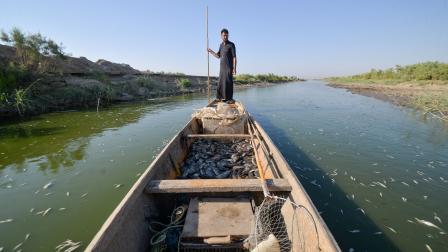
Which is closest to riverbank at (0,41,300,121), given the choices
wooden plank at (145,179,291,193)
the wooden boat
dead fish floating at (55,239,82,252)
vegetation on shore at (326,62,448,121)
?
dead fish floating at (55,239,82,252)

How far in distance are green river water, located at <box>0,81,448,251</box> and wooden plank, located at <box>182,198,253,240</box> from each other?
58.2 inches

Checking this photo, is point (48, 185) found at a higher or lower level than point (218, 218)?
lower

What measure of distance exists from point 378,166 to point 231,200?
4.52 m

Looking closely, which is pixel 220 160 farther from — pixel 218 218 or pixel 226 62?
pixel 226 62

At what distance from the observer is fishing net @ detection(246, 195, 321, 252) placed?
195 cm

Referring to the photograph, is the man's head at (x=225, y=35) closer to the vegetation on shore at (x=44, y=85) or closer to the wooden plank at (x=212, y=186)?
the wooden plank at (x=212, y=186)

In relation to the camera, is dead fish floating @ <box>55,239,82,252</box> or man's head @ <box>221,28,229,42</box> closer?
dead fish floating @ <box>55,239,82,252</box>

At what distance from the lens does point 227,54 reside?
24.1 feet

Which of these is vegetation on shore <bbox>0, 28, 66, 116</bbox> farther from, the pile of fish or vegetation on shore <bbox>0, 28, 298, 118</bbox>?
the pile of fish

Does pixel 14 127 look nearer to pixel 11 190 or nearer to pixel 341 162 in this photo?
pixel 11 190

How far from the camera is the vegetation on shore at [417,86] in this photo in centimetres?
1436

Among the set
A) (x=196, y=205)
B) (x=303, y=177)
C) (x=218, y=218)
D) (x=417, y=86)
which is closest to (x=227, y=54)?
(x=303, y=177)

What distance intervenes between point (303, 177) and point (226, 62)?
14.3 feet

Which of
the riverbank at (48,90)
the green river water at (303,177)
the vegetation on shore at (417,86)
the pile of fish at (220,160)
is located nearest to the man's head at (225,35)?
the pile of fish at (220,160)
